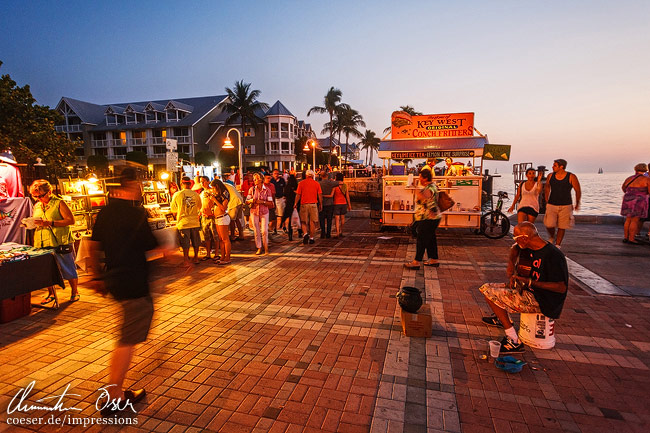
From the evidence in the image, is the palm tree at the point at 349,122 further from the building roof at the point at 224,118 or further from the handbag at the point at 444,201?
the handbag at the point at 444,201

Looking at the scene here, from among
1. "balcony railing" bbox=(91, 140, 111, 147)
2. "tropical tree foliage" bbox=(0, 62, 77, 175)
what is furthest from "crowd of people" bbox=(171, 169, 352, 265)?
"balcony railing" bbox=(91, 140, 111, 147)

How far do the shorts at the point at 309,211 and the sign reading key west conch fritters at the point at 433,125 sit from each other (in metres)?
4.74

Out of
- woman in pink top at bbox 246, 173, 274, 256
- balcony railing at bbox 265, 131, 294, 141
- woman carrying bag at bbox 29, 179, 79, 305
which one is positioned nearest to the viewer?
woman carrying bag at bbox 29, 179, 79, 305

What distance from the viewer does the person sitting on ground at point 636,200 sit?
836 centimetres

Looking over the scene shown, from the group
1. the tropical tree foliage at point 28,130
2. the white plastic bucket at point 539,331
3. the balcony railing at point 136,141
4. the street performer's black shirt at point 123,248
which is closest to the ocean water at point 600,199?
the white plastic bucket at point 539,331

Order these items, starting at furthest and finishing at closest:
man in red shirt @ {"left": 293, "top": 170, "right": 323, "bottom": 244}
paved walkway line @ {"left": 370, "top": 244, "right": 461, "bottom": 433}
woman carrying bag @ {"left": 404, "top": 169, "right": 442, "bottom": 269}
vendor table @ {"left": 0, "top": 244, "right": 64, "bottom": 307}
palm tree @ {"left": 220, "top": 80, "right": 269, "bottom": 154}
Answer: palm tree @ {"left": 220, "top": 80, "right": 269, "bottom": 154} < man in red shirt @ {"left": 293, "top": 170, "right": 323, "bottom": 244} < woman carrying bag @ {"left": 404, "top": 169, "right": 442, "bottom": 269} < vendor table @ {"left": 0, "top": 244, "right": 64, "bottom": 307} < paved walkway line @ {"left": 370, "top": 244, "right": 461, "bottom": 433}

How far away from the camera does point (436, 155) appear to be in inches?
445

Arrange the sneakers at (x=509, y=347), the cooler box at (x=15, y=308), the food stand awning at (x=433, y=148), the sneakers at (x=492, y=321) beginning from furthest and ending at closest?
the food stand awning at (x=433, y=148), the cooler box at (x=15, y=308), the sneakers at (x=492, y=321), the sneakers at (x=509, y=347)

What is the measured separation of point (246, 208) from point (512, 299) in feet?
30.3

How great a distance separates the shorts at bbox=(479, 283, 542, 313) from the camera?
3549 millimetres

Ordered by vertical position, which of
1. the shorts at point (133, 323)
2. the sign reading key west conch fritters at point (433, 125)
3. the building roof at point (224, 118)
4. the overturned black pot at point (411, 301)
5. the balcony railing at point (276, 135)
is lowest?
the overturned black pot at point (411, 301)

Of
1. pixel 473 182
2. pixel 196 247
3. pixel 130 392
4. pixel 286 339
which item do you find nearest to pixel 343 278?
pixel 286 339

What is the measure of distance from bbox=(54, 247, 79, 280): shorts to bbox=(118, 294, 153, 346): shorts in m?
3.52

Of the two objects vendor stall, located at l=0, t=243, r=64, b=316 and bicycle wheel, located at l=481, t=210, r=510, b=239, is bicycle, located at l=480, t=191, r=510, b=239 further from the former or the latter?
vendor stall, located at l=0, t=243, r=64, b=316
